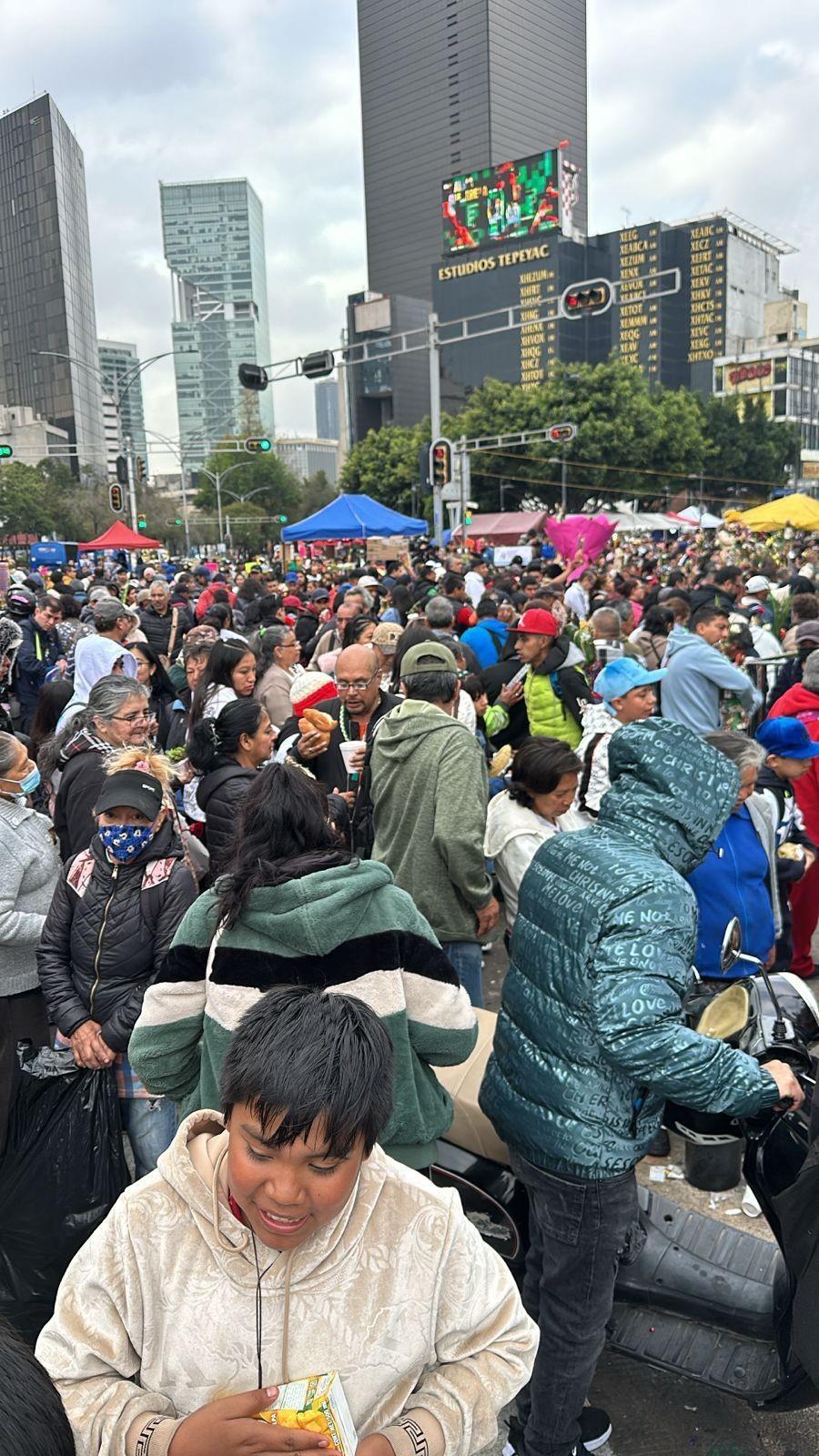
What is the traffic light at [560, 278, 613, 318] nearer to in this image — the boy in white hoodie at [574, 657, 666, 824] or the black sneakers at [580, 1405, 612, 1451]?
the boy in white hoodie at [574, 657, 666, 824]

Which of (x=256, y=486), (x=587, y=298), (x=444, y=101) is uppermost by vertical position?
(x=444, y=101)

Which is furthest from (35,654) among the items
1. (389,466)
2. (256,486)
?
(256,486)

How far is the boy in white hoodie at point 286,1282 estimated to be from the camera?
1295mm

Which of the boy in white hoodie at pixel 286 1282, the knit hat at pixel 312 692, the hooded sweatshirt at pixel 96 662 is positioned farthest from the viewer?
the hooded sweatshirt at pixel 96 662

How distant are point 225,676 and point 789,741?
290 cm

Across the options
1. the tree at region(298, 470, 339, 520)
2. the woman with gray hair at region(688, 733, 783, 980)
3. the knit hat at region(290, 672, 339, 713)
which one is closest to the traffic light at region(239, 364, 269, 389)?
the knit hat at region(290, 672, 339, 713)

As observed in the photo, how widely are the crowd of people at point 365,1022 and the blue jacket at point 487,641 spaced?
334 cm

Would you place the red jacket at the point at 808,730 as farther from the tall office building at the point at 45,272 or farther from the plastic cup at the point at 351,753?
the tall office building at the point at 45,272

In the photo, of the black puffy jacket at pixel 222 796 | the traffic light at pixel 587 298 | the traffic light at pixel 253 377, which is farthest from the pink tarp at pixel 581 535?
the black puffy jacket at pixel 222 796

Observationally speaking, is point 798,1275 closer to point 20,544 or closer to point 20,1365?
point 20,1365

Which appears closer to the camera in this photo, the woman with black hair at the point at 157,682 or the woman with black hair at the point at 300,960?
the woman with black hair at the point at 300,960

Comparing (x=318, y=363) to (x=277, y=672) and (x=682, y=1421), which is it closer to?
(x=277, y=672)

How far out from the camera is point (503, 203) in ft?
302

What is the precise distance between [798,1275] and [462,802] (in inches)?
72.1
